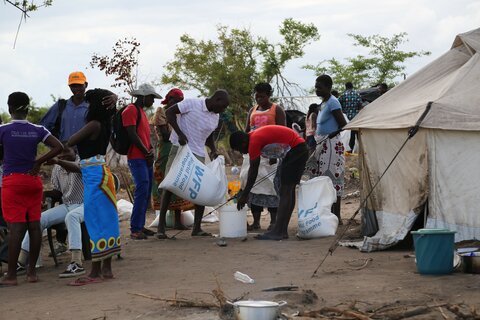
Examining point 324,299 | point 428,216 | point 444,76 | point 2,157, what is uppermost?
point 444,76

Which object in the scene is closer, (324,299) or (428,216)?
(324,299)

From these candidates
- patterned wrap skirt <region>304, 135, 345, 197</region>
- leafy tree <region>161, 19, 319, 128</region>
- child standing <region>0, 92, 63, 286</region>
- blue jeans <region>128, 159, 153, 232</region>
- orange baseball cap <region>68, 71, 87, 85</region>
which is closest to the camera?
child standing <region>0, 92, 63, 286</region>

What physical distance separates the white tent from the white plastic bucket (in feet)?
4.54

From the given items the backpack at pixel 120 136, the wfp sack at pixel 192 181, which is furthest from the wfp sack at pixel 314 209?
the backpack at pixel 120 136

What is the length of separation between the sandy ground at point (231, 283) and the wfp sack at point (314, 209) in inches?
14.4

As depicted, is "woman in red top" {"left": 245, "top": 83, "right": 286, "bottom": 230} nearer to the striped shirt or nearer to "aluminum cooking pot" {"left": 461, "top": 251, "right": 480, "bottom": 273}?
the striped shirt

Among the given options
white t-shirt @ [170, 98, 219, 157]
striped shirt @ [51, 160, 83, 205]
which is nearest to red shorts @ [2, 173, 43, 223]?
striped shirt @ [51, 160, 83, 205]

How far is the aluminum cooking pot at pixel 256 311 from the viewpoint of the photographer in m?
4.94

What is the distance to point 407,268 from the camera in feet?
23.2

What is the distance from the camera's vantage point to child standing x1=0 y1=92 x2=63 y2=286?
6.98 metres

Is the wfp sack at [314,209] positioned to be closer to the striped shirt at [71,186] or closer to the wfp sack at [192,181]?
the wfp sack at [192,181]

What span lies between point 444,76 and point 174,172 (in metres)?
3.00

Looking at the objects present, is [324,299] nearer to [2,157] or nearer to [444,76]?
[2,157]

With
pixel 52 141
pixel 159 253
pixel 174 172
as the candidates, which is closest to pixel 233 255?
pixel 159 253
